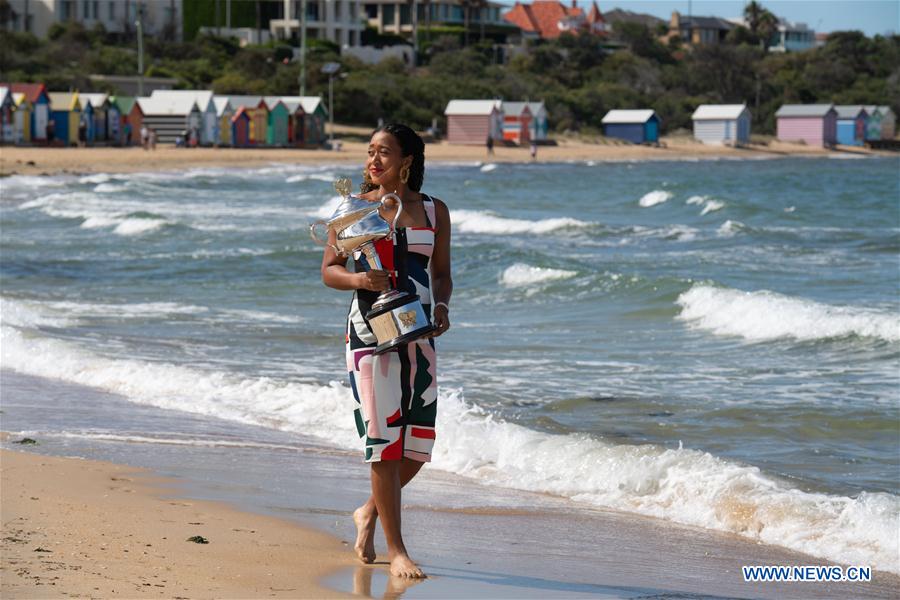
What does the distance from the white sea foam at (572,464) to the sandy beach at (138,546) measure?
215cm

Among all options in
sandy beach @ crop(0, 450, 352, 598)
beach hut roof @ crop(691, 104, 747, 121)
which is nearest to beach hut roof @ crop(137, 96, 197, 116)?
beach hut roof @ crop(691, 104, 747, 121)

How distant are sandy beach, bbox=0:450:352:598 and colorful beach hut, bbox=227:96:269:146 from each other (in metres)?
66.7

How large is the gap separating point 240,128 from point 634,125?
32.3 m

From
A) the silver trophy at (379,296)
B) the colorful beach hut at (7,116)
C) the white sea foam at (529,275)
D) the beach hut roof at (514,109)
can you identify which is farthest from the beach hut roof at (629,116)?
the silver trophy at (379,296)

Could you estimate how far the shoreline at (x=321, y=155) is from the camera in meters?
56.1

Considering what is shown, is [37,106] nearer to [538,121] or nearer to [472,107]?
[472,107]

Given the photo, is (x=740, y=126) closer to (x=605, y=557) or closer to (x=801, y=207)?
(x=801, y=207)

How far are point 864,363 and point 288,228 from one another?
64.4 ft

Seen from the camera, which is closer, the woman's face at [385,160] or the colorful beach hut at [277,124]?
the woman's face at [385,160]

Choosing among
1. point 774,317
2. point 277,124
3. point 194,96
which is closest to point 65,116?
point 194,96

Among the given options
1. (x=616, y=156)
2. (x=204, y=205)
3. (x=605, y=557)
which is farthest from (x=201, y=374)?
(x=616, y=156)

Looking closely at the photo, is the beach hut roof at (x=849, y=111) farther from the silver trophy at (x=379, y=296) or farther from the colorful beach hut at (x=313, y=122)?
the silver trophy at (x=379, y=296)

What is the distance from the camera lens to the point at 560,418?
32.3 feet

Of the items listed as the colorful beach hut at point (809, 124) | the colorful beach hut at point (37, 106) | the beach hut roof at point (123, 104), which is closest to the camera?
the colorful beach hut at point (37, 106)
